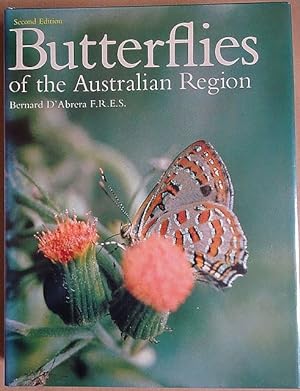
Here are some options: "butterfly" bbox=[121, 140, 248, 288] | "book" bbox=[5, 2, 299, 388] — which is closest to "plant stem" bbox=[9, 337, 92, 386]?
"book" bbox=[5, 2, 299, 388]

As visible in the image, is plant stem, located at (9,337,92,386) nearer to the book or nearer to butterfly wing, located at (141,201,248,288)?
the book

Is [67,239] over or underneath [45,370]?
over

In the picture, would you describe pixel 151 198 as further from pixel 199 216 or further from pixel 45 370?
pixel 45 370

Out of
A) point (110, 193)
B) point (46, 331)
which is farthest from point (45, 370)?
point (110, 193)

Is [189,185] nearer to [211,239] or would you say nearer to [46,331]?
[211,239]

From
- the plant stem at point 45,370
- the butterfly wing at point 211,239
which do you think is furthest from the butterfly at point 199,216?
the plant stem at point 45,370

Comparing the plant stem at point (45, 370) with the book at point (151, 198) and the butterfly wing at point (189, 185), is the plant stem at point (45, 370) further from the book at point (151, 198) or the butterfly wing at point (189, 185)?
the butterfly wing at point (189, 185)

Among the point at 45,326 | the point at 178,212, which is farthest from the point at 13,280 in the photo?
the point at 178,212
